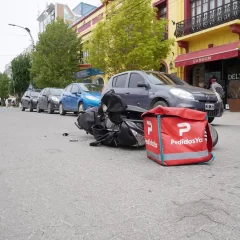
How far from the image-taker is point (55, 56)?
29391mm

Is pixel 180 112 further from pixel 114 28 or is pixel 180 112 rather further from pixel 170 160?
pixel 114 28

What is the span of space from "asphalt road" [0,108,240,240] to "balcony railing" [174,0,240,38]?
1278 centimetres

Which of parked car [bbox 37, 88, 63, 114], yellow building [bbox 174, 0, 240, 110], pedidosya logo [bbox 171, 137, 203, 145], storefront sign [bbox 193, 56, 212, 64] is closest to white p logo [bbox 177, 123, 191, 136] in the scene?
pedidosya logo [bbox 171, 137, 203, 145]

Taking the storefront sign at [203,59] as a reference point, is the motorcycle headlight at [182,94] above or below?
below

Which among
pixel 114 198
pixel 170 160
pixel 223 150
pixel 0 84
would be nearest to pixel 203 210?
pixel 114 198

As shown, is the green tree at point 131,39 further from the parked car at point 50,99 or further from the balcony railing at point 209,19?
the parked car at point 50,99

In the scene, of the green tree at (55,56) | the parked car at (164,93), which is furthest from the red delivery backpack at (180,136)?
the green tree at (55,56)

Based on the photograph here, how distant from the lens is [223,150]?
5.71m

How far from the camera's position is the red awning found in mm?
15227

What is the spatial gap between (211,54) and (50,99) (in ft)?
30.3

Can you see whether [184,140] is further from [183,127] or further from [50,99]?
[50,99]

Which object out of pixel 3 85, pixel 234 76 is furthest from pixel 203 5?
pixel 3 85

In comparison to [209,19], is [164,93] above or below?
below

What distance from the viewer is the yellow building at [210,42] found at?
52.9 feet
